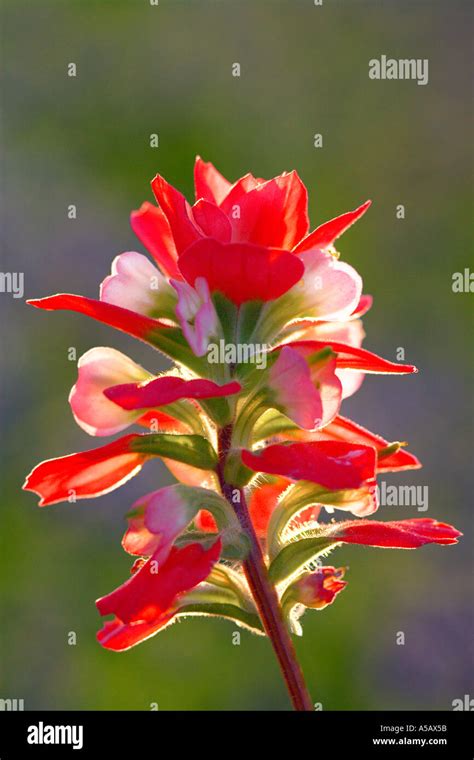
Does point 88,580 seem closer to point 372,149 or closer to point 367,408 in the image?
point 367,408

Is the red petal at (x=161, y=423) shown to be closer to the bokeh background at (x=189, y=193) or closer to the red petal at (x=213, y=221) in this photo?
the red petal at (x=213, y=221)

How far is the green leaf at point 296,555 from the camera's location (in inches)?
31.0

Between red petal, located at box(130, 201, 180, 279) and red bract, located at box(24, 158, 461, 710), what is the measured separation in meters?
0.04

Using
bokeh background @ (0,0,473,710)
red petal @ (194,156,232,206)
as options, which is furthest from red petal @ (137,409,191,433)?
bokeh background @ (0,0,473,710)

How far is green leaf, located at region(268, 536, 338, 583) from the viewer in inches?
31.0

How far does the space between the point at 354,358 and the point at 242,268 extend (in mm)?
124

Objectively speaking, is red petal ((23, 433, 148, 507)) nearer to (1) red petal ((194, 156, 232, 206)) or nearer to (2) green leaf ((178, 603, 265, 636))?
(2) green leaf ((178, 603, 265, 636))

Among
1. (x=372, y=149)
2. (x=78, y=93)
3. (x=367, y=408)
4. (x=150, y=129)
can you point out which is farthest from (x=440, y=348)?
(x=78, y=93)

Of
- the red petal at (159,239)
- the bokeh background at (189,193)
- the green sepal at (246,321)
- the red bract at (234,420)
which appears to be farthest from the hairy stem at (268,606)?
the bokeh background at (189,193)

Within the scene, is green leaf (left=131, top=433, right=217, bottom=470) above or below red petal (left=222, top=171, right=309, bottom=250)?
below

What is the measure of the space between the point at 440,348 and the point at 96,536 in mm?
1439

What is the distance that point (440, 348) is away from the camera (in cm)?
361

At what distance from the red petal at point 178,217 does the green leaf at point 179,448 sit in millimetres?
161

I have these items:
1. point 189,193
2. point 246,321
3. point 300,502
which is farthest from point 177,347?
A: point 189,193
